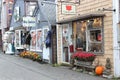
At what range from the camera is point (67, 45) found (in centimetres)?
2008

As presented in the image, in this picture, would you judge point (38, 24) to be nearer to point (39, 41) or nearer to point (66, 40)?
point (39, 41)

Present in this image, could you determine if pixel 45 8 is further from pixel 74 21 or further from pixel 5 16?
pixel 5 16

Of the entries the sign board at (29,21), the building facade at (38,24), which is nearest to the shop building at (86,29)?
the building facade at (38,24)

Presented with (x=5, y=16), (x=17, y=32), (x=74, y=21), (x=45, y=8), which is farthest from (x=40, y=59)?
(x=5, y=16)

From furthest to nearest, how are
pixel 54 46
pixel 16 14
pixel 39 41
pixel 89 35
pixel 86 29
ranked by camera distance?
A: pixel 16 14 < pixel 39 41 < pixel 54 46 < pixel 86 29 < pixel 89 35

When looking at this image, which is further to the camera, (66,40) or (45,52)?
(45,52)

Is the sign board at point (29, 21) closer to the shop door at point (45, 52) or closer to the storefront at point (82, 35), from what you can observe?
the shop door at point (45, 52)

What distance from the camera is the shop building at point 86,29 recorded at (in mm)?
15164

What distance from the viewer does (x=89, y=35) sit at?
1717cm

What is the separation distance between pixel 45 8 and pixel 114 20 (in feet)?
32.4

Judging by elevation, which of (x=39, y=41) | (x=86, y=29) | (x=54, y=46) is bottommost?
(x=54, y=46)

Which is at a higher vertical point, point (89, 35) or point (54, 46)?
point (89, 35)

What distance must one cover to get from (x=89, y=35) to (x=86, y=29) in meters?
0.40

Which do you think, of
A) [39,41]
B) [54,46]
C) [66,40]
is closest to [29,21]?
[39,41]
